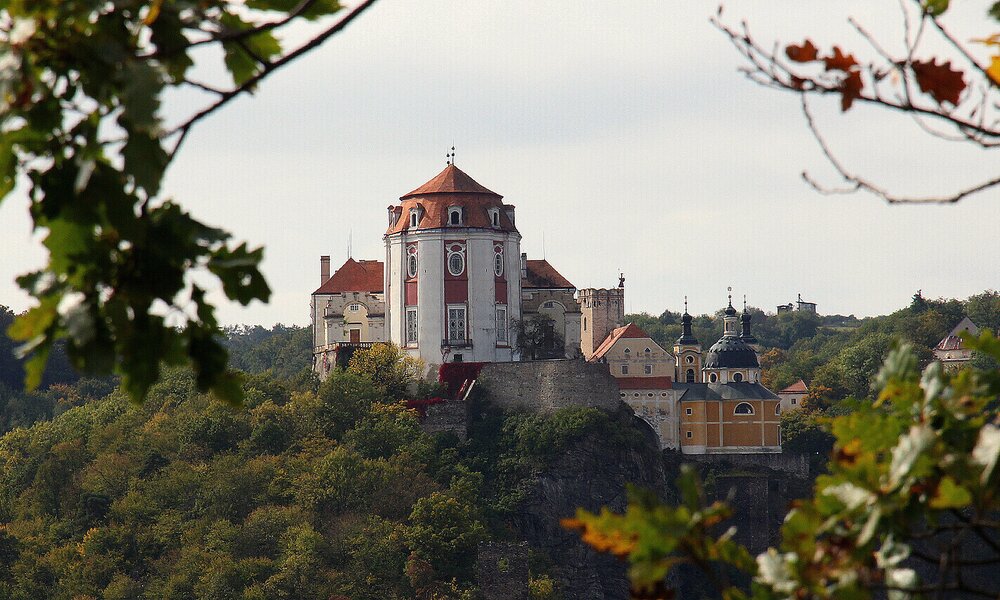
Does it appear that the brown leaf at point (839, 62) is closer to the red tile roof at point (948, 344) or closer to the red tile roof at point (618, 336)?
the red tile roof at point (618, 336)

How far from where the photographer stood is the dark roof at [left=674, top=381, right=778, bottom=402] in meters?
57.7

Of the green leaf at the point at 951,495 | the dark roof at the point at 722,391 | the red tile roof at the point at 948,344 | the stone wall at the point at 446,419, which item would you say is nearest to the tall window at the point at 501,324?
the stone wall at the point at 446,419

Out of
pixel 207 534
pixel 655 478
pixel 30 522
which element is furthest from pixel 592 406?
pixel 30 522

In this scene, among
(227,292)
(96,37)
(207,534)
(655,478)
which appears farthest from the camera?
(655,478)

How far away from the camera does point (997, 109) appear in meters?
4.77

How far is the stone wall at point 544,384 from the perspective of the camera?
174 ft

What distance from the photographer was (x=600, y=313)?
2379 inches

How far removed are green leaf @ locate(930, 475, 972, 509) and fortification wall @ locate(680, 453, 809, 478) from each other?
53233mm

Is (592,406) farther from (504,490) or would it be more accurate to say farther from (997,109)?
(997,109)

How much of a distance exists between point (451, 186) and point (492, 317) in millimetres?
4977

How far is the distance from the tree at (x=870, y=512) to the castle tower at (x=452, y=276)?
49.3 meters

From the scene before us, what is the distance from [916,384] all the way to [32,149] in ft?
8.52

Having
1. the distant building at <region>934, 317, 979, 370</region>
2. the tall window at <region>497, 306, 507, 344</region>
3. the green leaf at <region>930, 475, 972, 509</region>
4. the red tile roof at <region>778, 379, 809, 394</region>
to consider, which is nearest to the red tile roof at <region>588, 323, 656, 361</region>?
the tall window at <region>497, 306, 507, 344</region>

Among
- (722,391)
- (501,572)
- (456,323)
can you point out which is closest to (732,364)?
(722,391)
